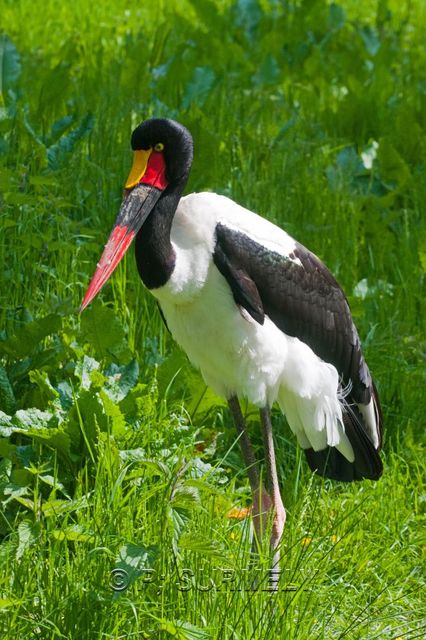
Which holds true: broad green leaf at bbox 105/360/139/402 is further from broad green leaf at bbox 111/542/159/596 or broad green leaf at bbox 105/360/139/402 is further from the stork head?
broad green leaf at bbox 111/542/159/596

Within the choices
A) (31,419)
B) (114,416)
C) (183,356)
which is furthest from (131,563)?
(183,356)

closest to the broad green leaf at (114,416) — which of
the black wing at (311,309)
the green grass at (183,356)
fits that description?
the green grass at (183,356)

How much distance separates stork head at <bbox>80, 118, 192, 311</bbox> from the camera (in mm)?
3609

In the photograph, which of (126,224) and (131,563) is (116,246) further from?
(131,563)

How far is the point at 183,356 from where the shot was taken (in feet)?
13.4

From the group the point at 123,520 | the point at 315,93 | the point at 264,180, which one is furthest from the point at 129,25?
the point at 123,520

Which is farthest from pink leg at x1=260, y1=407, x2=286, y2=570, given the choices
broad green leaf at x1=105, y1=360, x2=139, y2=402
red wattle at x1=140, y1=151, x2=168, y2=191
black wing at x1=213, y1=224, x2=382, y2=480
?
red wattle at x1=140, y1=151, x2=168, y2=191

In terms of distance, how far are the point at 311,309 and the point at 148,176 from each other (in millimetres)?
702

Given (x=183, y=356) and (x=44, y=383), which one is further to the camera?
(x=183, y=356)

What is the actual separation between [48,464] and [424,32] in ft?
20.7

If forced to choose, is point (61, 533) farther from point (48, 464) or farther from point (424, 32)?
point (424, 32)

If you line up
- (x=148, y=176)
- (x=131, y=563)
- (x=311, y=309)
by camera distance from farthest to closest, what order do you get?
(x=311, y=309) < (x=148, y=176) < (x=131, y=563)

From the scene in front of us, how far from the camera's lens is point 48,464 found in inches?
146

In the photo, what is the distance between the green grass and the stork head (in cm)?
41
